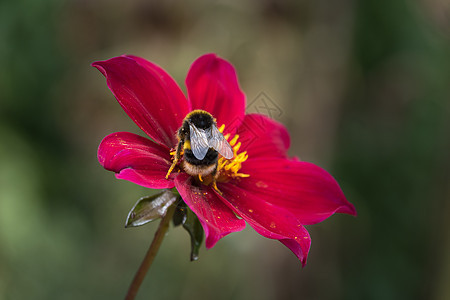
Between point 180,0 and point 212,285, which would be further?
point 180,0

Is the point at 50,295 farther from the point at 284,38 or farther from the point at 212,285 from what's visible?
the point at 284,38

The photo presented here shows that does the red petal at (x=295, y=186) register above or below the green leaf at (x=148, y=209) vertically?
above

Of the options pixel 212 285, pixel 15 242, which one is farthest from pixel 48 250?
pixel 212 285

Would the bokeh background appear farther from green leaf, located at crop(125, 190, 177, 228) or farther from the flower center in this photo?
green leaf, located at crop(125, 190, 177, 228)

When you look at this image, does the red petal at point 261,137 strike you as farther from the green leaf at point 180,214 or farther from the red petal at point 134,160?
the green leaf at point 180,214

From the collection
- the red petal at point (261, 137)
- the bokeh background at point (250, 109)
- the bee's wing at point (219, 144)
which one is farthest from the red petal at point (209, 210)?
the bokeh background at point (250, 109)

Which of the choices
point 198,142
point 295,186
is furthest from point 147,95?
point 295,186
